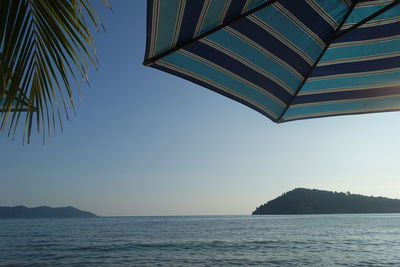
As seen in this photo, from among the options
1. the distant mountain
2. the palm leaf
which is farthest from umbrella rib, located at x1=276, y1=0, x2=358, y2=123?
the distant mountain

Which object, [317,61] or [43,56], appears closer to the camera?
[43,56]

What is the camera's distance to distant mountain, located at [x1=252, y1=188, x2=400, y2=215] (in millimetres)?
142625

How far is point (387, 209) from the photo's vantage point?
149750mm

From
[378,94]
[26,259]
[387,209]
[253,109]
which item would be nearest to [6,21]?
[253,109]

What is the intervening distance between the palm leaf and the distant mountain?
148532 mm

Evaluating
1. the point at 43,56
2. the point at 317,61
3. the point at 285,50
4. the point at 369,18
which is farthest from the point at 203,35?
the point at 43,56

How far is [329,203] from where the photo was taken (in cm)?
14350

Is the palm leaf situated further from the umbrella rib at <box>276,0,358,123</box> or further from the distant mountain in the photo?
the distant mountain

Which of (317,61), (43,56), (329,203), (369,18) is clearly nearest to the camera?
(43,56)

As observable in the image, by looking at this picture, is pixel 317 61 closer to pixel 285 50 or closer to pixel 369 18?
pixel 285 50

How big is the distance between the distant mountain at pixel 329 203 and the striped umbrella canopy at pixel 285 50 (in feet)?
480

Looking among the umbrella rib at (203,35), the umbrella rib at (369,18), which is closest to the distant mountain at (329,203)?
the umbrella rib at (369,18)

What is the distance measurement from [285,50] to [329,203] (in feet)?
512

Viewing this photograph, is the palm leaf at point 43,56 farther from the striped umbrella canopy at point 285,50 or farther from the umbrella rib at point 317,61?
the umbrella rib at point 317,61
